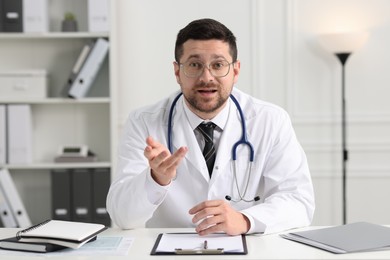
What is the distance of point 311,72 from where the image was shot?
3.89 meters

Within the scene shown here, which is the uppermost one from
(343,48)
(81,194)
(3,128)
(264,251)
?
(343,48)

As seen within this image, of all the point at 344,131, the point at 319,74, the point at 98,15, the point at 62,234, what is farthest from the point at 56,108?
the point at 62,234

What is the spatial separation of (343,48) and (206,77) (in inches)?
70.0

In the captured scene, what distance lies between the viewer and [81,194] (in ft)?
12.0

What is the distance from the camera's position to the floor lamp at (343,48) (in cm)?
368

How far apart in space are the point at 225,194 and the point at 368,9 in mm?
2141

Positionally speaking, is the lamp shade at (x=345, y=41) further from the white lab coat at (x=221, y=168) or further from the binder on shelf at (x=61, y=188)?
the binder on shelf at (x=61, y=188)

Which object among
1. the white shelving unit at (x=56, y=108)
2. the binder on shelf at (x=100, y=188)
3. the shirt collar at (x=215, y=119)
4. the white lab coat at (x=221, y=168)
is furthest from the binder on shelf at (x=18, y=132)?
the shirt collar at (x=215, y=119)

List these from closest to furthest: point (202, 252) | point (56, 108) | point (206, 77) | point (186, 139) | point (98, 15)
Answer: point (202, 252), point (206, 77), point (186, 139), point (98, 15), point (56, 108)

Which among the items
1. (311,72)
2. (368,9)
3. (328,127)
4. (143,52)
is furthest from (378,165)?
(143,52)

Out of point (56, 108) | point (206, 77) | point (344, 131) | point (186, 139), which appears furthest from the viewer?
point (56, 108)

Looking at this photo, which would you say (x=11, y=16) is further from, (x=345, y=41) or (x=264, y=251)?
(x=264, y=251)

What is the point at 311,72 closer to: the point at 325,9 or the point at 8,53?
the point at 325,9

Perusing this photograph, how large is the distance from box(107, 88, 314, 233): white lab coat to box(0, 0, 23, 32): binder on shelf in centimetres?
162
